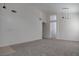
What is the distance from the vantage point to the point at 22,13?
845 cm

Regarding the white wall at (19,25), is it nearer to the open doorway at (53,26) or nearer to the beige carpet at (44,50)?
the beige carpet at (44,50)

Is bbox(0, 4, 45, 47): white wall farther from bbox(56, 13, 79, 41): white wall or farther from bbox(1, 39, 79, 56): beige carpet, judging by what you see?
bbox(56, 13, 79, 41): white wall

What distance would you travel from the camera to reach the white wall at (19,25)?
6750mm

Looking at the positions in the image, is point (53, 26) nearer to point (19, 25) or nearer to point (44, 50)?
point (19, 25)

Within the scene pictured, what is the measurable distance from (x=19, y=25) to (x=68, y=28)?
6.14 metres

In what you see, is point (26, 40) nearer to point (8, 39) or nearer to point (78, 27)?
point (8, 39)

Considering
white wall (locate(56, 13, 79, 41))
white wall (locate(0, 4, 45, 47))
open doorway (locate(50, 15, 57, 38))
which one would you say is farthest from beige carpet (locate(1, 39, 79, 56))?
open doorway (locate(50, 15, 57, 38))

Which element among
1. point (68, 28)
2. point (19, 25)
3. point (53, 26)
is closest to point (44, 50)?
point (19, 25)

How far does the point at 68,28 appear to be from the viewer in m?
11.4

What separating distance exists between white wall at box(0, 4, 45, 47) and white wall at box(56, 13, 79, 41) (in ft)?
8.67

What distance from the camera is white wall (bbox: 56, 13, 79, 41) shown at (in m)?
10.9

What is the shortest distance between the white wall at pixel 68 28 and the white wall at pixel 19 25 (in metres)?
2.64

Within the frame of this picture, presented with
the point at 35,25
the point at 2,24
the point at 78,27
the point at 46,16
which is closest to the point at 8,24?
the point at 2,24

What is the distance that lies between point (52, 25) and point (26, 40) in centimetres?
479
